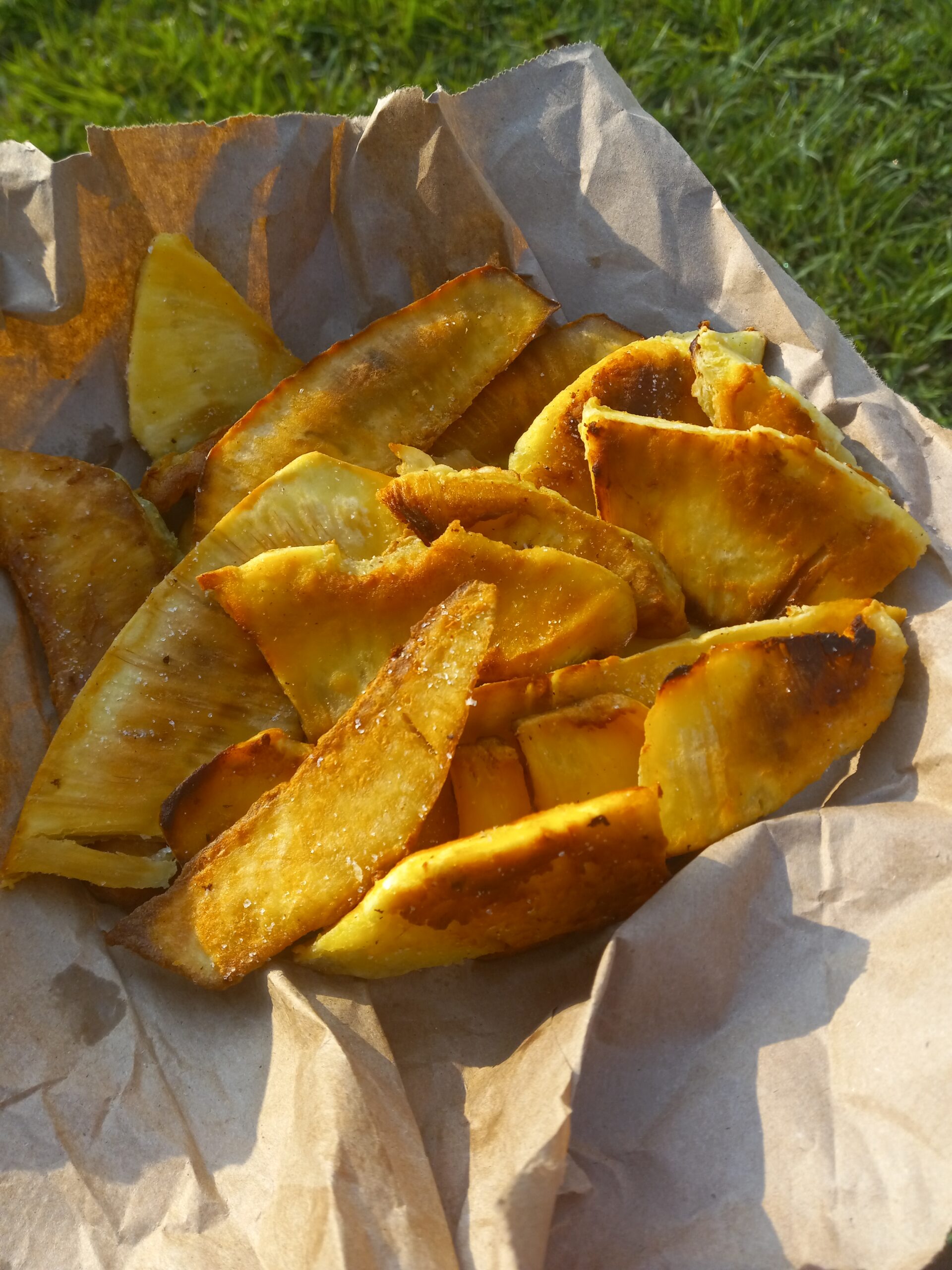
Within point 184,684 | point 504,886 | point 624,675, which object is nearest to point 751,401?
point 624,675

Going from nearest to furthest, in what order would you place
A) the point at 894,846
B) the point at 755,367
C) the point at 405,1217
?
the point at 405,1217 → the point at 894,846 → the point at 755,367

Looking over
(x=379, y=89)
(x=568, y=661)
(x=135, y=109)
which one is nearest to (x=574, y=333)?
(x=568, y=661)

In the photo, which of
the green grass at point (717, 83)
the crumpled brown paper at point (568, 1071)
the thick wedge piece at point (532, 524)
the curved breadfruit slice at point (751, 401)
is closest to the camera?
the crumpled brown paper at point (568, 1071)

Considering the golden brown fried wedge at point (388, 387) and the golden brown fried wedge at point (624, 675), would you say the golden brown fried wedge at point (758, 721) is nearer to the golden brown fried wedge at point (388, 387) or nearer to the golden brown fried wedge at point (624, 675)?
the golden brown fried wedge at point (624, 675)

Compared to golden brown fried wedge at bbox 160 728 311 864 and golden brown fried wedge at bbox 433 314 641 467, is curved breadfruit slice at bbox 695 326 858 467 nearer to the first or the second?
golden brown fried wedge at bbox 433 314 641 467

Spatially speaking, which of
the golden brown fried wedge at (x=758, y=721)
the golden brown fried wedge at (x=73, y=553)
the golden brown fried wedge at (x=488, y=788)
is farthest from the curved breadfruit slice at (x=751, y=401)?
the golden brown fried wedge at (x=73, y=553)

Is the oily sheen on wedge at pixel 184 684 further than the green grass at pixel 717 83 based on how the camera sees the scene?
No

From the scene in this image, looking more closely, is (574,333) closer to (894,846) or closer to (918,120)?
(894,846)
